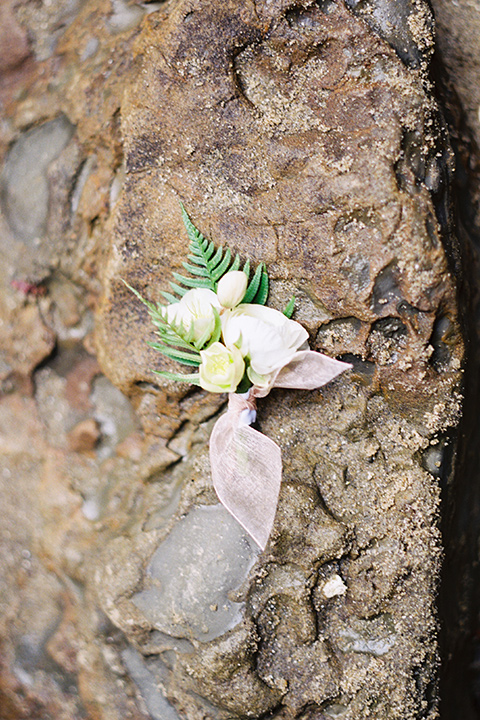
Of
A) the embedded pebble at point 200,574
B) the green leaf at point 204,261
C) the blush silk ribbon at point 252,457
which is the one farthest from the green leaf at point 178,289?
the embedded pebble at point 200,574

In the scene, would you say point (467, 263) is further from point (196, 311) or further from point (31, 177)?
point (31, 177)

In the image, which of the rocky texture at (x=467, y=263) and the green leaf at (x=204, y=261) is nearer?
the green leaf at (x=204, y=261)

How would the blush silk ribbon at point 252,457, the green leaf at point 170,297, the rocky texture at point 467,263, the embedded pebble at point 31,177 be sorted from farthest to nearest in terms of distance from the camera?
1. the embedded pebble at point 31,177
2. the rocky texture at point 467,263
3. the green leaf at point 170,297
4. the blush silk ribbon at point 252,457

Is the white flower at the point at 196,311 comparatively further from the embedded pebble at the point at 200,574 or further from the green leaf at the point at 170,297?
the embedded pebble at the point at 200,574

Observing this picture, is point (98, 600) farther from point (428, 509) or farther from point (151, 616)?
point (428, 509)

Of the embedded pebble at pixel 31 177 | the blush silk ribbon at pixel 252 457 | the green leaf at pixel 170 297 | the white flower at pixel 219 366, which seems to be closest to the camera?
the white flower at pixel 219 366

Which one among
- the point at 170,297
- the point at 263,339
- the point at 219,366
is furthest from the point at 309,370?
the point at 170,297

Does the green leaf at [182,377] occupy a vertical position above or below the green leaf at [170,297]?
below
